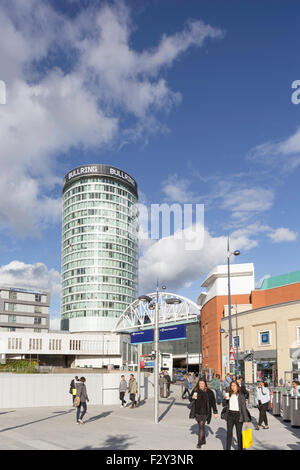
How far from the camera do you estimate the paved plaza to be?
40.2 ft

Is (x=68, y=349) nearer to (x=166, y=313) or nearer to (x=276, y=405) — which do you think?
(x=166, y=313)

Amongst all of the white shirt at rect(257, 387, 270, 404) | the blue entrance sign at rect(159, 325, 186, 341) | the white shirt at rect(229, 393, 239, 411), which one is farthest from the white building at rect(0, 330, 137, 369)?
the white shirt at rect(229, 393, 239, 411)

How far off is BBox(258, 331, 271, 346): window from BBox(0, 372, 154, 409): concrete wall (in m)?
23.5

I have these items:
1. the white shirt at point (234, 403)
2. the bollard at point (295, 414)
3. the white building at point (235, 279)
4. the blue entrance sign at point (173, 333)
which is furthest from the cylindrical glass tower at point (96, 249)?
the white shirt at point (234, 403)

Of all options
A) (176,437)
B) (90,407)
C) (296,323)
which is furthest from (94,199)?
(176,437)

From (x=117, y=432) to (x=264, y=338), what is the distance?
3398cm

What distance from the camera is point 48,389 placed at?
23.8 m

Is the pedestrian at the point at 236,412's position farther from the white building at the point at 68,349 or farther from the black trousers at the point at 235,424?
the white building at the point at 68,349

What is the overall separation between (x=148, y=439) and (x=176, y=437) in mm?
941

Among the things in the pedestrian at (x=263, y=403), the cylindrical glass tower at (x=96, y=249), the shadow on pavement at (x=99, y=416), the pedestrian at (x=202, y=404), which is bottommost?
the shadow on pavement at (x=99, y=416)

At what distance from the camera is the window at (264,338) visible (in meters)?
45.6

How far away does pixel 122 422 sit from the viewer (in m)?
17.3

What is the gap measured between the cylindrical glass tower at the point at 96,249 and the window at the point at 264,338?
10071 centimetres

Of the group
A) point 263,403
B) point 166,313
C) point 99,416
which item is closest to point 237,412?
point 263,403
